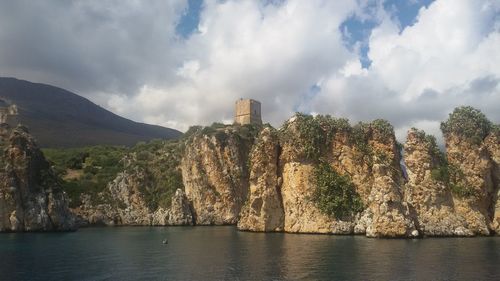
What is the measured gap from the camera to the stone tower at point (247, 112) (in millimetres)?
161875

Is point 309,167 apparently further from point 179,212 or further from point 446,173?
point 179,212

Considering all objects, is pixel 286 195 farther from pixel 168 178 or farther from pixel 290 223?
pixel 168 178

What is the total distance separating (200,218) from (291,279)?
91.3 meters

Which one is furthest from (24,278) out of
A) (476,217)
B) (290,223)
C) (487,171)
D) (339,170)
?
(487,171)

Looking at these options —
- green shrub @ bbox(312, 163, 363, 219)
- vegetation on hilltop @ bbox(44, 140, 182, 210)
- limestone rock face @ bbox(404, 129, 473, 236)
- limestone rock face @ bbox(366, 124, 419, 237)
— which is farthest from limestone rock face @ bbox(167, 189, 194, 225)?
limestone rock face @ bbox(404, 129, 473, 236)

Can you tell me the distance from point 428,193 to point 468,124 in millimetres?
15271

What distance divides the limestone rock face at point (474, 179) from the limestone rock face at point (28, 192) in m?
82.0

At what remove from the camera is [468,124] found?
80188 mm

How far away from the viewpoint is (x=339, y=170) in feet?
283

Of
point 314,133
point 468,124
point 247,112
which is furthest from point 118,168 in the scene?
point 468,124

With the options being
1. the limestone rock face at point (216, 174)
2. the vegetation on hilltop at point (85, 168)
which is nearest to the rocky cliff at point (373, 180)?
the limestone rock face at point (216, 174)

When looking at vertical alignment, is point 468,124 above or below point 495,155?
above

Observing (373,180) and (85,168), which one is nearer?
(373,180)

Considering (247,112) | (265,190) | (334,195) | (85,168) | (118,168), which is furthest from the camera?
(247,112)
